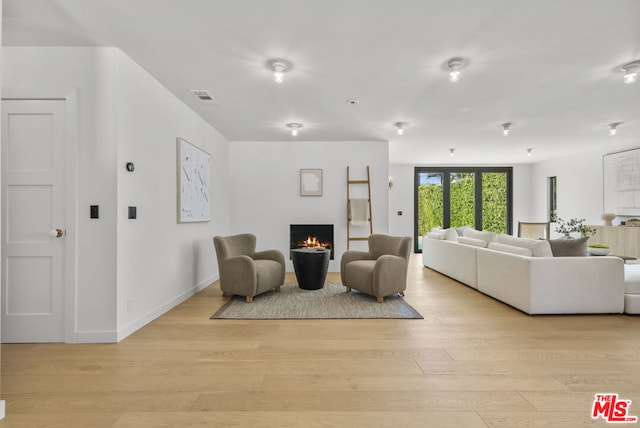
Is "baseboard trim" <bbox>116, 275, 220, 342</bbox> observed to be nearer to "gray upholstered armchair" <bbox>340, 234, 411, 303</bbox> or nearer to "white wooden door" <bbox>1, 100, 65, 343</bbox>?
"white wooden door" <bbox>1, 100, 65, 343</bbox>

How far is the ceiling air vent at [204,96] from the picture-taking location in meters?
3.57

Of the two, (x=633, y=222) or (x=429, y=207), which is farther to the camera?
(x=429, y=207)

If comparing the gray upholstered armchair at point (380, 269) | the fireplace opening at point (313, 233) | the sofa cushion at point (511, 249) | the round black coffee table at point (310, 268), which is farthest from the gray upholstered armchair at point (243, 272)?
the sofa cushion at point (511, 249)

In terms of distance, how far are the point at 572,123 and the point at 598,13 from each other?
3.26m

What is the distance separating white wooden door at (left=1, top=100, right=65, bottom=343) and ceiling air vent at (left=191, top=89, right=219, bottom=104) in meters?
1.31

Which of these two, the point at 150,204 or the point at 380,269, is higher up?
the point at 150,204

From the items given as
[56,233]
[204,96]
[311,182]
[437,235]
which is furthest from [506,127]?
[56,233]

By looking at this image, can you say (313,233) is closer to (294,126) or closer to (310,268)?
(310,268)

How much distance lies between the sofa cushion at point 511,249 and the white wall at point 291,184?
2.00m

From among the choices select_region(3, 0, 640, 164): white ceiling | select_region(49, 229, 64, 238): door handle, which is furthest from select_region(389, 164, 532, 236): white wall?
select_region(49, 229, 64, 238): door handle

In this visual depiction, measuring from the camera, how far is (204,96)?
3721 mm

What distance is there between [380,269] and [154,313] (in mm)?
2538

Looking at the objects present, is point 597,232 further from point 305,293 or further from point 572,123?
point 305,293
